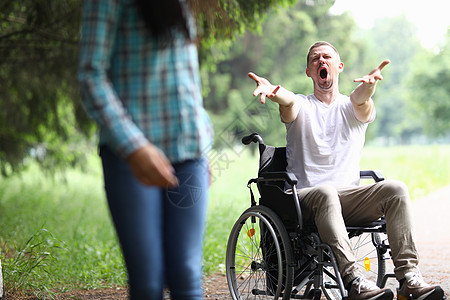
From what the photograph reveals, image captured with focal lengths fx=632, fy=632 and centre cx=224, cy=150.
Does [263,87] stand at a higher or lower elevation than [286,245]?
higher

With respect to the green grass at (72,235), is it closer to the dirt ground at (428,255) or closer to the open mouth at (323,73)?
the dirt ground at (428,255)

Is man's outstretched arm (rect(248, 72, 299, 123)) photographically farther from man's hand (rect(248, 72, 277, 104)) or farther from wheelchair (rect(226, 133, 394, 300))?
wheelchair (rect(226, 133, 394, 300))

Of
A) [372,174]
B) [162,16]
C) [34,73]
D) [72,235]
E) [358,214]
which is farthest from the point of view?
[34,73]

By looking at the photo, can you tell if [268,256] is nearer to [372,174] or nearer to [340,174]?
[340,174]

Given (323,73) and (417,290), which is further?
(323,73)

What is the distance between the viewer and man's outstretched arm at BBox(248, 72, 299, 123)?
10.9 ft

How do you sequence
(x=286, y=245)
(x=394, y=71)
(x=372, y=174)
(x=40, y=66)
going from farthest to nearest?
1. (x=394, y=71)
2. (x=40, y=66)
3. (x=372, y=174)
4. (x=286, y=245)

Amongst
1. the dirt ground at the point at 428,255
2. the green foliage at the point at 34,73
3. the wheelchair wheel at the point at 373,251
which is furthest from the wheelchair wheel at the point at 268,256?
the green foliage at the point at 34,73

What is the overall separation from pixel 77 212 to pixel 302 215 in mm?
7914

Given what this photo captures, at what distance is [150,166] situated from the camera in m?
1.51

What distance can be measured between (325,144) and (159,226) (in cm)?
212

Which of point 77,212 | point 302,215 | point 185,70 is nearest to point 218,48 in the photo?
point 77,212

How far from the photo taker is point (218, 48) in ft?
28.5

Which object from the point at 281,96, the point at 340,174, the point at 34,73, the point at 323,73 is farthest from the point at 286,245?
the point at 34,73
